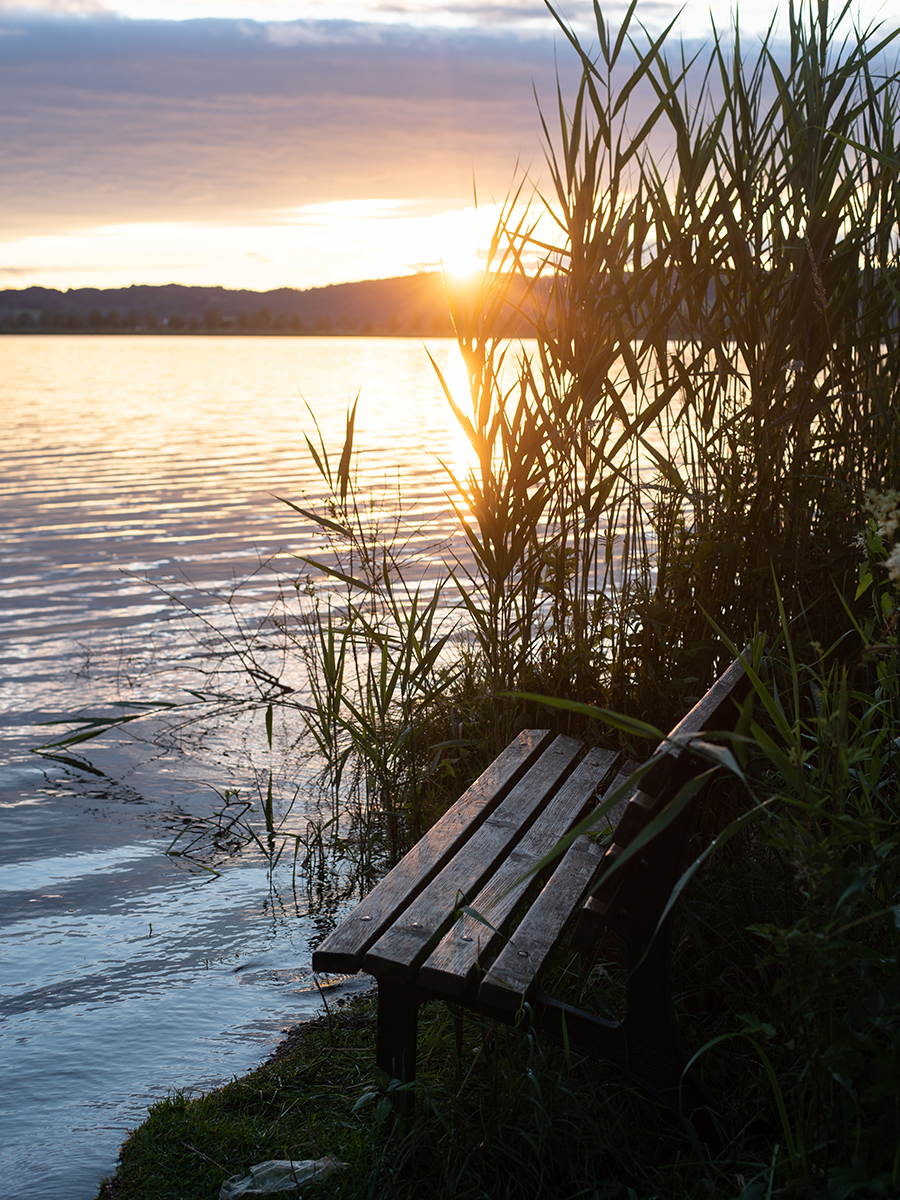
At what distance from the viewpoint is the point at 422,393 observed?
103 feet

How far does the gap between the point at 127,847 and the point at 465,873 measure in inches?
86.8

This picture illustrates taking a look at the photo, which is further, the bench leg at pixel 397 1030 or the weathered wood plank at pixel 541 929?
the bench leg at pixel 397 1030

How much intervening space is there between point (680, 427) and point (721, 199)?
74cm

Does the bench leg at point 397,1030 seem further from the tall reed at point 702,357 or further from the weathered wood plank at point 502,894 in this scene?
the tall reed at point 702,357

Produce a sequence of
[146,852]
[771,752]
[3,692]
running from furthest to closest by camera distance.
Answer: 1. [3,692]
2. [146,852]
3. [771,752]

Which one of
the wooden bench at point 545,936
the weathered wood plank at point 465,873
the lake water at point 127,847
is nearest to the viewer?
the wooden bench at point 545,936

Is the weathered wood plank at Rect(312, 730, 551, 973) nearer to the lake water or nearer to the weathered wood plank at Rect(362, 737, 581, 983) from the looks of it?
the weathered wood plank at Rect(362, 737, 581, 983)

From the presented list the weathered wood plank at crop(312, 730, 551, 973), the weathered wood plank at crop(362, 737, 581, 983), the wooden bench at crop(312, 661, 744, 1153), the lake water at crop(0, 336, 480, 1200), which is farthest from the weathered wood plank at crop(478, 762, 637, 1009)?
the lake water at crop(0, 336, 480, 1200)

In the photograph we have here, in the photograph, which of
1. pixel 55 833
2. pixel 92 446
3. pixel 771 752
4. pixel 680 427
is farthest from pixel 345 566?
pixel 92 446

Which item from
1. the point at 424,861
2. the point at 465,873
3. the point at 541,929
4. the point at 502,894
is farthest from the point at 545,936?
the point at 424,861

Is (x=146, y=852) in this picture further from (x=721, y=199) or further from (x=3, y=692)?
(x=721, y=199)

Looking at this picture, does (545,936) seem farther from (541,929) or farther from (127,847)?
(127,847)

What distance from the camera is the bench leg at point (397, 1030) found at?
2.05 metres

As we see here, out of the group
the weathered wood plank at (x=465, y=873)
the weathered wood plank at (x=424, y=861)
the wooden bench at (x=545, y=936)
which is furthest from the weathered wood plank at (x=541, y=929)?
the weathered wood plank at (x=424, y=861)
